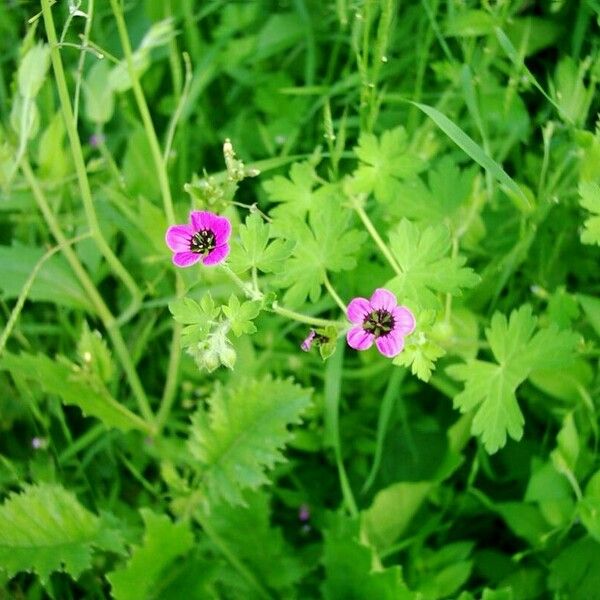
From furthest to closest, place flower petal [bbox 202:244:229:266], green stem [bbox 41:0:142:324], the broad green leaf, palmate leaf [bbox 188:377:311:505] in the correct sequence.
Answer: the broad green leaf < palmate leaf [bbox 188:377:311:505] < green stem [bbox 41:0:142:324] < flower petal [bbox 202:244:229:266]

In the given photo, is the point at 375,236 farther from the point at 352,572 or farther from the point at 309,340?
the point at 352,572

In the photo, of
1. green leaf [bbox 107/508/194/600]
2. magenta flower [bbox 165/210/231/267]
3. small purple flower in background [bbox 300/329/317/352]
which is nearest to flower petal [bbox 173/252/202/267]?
magenta flower [bbox 165/210/231/267]

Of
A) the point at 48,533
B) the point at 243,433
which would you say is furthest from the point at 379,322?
the point at 48,533

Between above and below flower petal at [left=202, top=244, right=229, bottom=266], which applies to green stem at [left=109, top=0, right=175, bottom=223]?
above

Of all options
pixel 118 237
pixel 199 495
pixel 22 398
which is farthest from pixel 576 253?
pixel 22 398

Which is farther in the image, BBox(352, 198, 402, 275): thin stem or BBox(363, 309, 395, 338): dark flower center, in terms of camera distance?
BBox(352, 198, 402, 275): thin stem

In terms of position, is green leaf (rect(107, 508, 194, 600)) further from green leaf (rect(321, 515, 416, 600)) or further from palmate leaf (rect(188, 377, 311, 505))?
green leaf (rect(321, 515, 416, 600))

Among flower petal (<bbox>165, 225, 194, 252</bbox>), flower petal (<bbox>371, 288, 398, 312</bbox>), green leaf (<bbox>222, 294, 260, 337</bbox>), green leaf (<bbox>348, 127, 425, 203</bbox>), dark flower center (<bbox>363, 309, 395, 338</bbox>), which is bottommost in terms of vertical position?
green leaf (<bbox>222, 294, 260, 337</bbox>)
